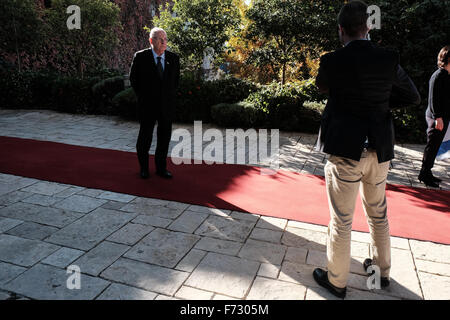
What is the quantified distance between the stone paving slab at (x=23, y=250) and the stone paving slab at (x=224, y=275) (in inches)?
50.9

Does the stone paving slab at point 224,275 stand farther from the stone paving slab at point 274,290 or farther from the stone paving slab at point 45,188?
the stone paving slab at point 45,188

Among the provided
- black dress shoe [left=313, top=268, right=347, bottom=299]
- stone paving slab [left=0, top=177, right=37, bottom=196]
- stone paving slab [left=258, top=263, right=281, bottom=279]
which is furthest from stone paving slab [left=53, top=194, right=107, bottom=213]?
black dress shoe [left=313, top=268, right=347, bottom=299]

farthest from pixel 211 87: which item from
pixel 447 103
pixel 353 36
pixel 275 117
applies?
pixel 353 36

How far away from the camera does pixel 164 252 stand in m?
3.06

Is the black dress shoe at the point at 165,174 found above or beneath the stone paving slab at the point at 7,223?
above

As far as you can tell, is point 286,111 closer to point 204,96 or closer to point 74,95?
point 204,96

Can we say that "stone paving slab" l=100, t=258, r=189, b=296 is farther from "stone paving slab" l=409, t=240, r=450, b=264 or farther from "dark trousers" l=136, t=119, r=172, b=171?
"dark trousers" l=136, t=119, r=172, b=171

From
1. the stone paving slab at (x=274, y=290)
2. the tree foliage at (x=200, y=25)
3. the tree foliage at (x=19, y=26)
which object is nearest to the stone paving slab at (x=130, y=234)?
the stone paving slab at (x=274, y=290)

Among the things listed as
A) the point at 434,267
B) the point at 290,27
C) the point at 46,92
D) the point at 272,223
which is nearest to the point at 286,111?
the point at 290,27

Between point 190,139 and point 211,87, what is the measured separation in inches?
88.7

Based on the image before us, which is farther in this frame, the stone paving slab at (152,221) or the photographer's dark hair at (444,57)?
the photographer's dark hair at (444,57)

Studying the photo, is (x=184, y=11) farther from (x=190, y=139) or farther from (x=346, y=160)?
(x=346, y=160)

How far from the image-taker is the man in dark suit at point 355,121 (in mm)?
2150
